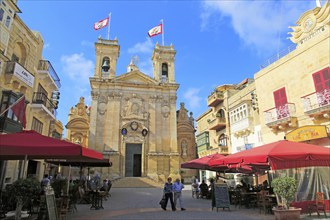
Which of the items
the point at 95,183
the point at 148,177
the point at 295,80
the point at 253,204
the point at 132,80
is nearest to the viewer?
the point at 253,204

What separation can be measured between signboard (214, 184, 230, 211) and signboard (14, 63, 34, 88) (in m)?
12.5

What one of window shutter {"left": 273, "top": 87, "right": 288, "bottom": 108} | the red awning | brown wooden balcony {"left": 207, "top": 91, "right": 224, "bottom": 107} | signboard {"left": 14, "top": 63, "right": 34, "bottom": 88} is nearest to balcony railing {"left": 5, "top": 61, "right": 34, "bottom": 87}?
signboard {"left": 14, "top": 63, "right": 34, "bottom": 88}

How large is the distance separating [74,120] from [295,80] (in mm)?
29131

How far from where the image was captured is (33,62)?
1650 centimetres

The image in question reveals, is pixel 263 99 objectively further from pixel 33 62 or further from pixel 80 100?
pixel 80 100

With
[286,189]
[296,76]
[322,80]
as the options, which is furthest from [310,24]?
[286,189]

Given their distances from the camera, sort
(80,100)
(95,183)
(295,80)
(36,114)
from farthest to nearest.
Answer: (80,100)
(36,114)
(95,183)
(295,80)

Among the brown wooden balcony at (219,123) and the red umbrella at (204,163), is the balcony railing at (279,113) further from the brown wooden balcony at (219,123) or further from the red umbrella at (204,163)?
the brown wooden balcony at (219,123)

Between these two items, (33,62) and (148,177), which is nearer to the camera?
(33,62)

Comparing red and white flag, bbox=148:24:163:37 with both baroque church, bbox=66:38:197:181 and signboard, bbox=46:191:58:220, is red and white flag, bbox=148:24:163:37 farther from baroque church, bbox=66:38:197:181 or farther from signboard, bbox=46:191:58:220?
signboard, bbox=46:191:58:220

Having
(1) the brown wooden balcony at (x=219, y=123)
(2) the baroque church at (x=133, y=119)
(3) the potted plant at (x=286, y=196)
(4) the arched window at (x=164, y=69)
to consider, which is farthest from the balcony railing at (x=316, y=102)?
(4) the arched window at (x=164, y=69)

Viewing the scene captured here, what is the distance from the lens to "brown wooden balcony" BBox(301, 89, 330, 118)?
1188cm

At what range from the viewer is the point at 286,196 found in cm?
770

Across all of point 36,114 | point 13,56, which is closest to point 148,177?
point 36,114
